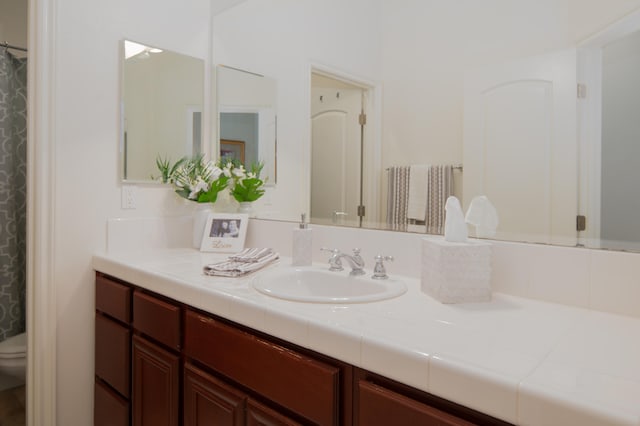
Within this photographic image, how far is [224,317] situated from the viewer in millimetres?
1049

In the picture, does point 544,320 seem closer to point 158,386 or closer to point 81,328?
point 158,386

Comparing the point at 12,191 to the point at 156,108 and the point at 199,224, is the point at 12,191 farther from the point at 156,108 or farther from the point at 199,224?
the point at 199,224

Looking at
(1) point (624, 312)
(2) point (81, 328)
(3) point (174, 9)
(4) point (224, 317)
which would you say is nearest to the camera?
(1) point (624, 312)

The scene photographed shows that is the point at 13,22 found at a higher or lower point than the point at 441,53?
higher

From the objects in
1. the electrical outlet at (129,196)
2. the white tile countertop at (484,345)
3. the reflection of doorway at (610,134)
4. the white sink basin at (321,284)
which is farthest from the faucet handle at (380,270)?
the electrical outlet at (129,196)

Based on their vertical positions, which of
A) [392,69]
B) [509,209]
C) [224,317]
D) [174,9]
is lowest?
[224,317]

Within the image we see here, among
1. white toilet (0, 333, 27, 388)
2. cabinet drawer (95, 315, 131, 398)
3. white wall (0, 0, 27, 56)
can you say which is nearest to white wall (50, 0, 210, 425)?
cabinet drawer (95, 315, 131, 398)

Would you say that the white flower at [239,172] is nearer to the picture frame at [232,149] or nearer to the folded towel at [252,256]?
the picture frame at [232,149]

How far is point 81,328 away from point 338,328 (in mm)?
1430

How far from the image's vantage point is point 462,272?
994mm

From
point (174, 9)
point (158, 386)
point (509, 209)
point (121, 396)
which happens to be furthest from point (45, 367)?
point (509, 209)

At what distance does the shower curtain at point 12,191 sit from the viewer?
2.26 meters

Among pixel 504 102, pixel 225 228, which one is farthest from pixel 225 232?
pixel 504 102

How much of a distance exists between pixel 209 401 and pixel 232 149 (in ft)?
4.23
